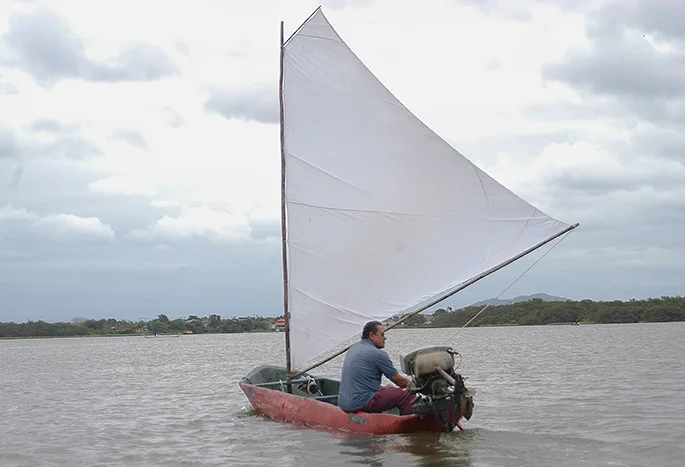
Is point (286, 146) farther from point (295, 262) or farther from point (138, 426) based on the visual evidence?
point (138, 426)

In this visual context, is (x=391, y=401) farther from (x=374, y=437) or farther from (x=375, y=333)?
(x=375, y=333)

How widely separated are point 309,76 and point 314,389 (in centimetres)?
610

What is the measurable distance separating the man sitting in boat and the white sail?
1814 millimetres

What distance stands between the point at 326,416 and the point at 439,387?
268 cm

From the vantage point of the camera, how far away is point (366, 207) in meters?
14.0

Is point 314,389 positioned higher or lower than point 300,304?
lower

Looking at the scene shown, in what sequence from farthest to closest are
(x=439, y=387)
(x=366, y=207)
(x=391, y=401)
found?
(x=366, y=207) < (x=391, y=401) < (x=439, y=387)

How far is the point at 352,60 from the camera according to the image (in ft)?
47.1

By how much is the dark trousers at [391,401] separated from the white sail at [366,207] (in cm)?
206

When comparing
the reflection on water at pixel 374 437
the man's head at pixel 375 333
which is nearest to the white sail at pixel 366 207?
the man's head at pixel 375 333

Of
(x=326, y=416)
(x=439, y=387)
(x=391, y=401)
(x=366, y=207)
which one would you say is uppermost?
(x=366, y=207)

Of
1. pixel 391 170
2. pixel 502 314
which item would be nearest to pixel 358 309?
pixel 391 170

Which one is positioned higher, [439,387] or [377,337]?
[377,337]

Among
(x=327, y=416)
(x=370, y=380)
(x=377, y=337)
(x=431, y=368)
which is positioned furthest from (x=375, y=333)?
(x=327, y=416)
